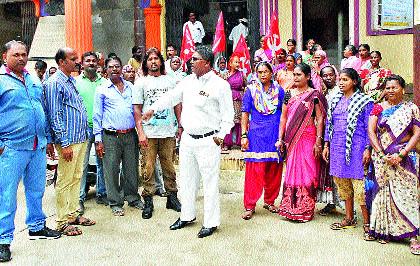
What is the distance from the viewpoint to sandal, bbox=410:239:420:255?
13.9 feet

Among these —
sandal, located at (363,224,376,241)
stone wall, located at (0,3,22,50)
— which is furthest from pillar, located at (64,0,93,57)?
stone wall, located at (0,3,22,50)

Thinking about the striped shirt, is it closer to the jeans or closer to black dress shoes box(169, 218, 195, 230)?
the jeans

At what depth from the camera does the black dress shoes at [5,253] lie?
4.30m

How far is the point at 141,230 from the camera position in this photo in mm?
5098

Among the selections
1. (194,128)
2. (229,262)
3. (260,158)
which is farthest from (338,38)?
(229,262)

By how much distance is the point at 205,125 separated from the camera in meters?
4.82

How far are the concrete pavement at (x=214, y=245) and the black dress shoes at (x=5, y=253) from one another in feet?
0.21

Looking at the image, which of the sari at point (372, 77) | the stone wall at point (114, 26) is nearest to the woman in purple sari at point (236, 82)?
the sari at point (372, 77)

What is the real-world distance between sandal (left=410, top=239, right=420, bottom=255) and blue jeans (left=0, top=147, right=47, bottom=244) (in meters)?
3.45

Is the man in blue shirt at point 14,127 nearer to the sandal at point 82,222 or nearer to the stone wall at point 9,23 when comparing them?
the sandal at point 82,222

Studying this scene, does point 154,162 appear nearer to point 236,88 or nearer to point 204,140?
point 204,140

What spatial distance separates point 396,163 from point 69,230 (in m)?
3.21

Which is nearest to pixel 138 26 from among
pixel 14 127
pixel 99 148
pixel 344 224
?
pixel 99 148

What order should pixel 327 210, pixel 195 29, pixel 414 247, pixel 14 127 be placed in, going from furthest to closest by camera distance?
pixel 195 29, pixel 327 210, pixel 14 127, pixel 414 247
